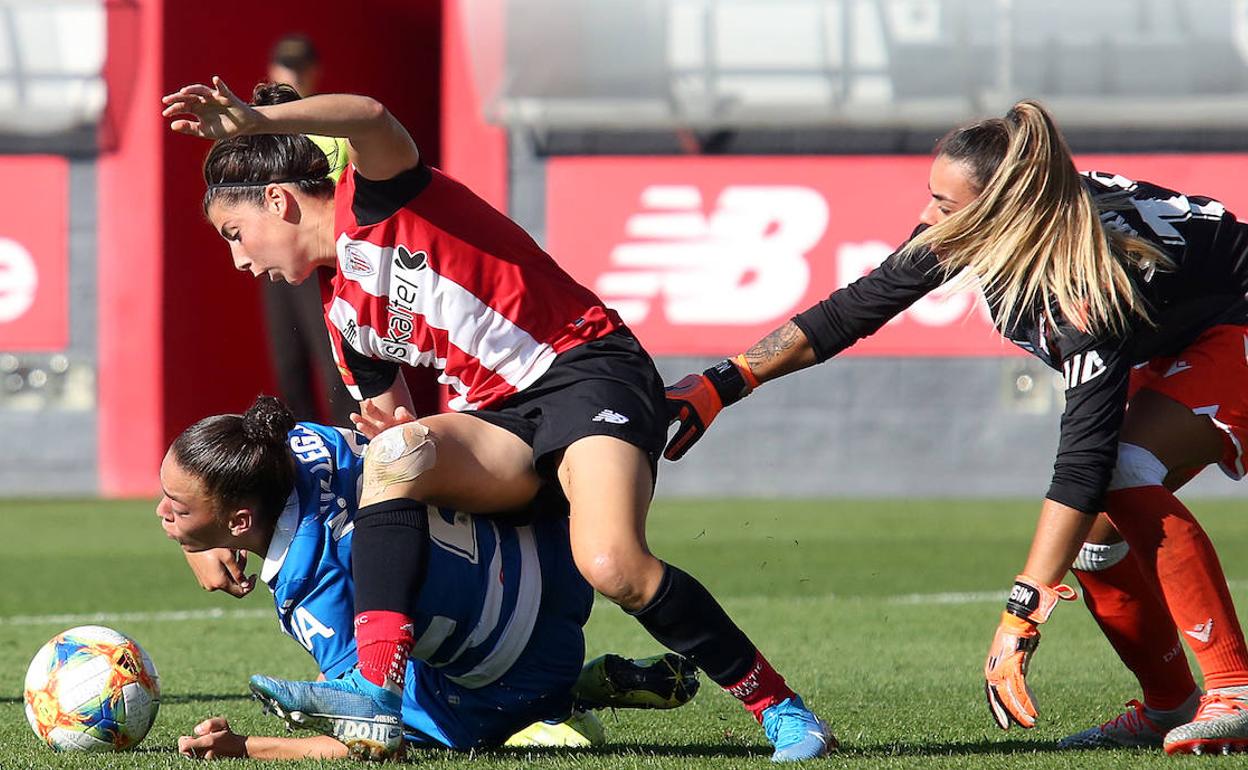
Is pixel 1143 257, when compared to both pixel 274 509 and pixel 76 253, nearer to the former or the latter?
pixel 274 509

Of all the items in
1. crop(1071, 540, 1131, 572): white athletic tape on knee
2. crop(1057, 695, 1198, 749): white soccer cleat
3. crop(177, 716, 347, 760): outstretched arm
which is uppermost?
crop(1071, 540, 1131, 572): white athletic tape on knee

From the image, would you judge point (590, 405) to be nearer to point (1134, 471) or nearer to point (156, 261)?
point (1134, 471)

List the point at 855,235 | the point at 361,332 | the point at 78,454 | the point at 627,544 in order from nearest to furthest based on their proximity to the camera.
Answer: the point at 627,544, the point at 361,332, the point at 855,235, the point at 78,454

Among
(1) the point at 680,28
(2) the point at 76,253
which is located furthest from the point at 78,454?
(1) the point at 680,28

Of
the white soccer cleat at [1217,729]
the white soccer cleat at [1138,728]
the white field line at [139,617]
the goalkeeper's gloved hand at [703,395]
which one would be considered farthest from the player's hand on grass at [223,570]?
the white field line at [139,617]

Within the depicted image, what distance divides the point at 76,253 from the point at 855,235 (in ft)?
19.4

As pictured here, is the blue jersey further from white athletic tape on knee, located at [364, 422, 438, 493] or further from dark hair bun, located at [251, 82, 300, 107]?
dark hair bun, located at [251, 82, 300, 107]

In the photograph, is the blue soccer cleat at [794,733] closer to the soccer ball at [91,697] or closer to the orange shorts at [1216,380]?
the orange shorts at [1216,380]

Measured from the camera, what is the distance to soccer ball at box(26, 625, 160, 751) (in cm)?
392

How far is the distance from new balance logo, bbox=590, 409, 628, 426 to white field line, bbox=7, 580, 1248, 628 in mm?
3491

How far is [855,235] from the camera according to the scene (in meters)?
12.5

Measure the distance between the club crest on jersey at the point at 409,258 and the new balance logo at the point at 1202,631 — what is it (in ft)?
6.39

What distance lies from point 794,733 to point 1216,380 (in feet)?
4.33

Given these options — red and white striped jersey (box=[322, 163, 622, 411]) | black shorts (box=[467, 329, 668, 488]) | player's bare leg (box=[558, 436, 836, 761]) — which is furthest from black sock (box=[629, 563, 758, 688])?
red and white striped jersey (box=[322, 163, 622, 411])
